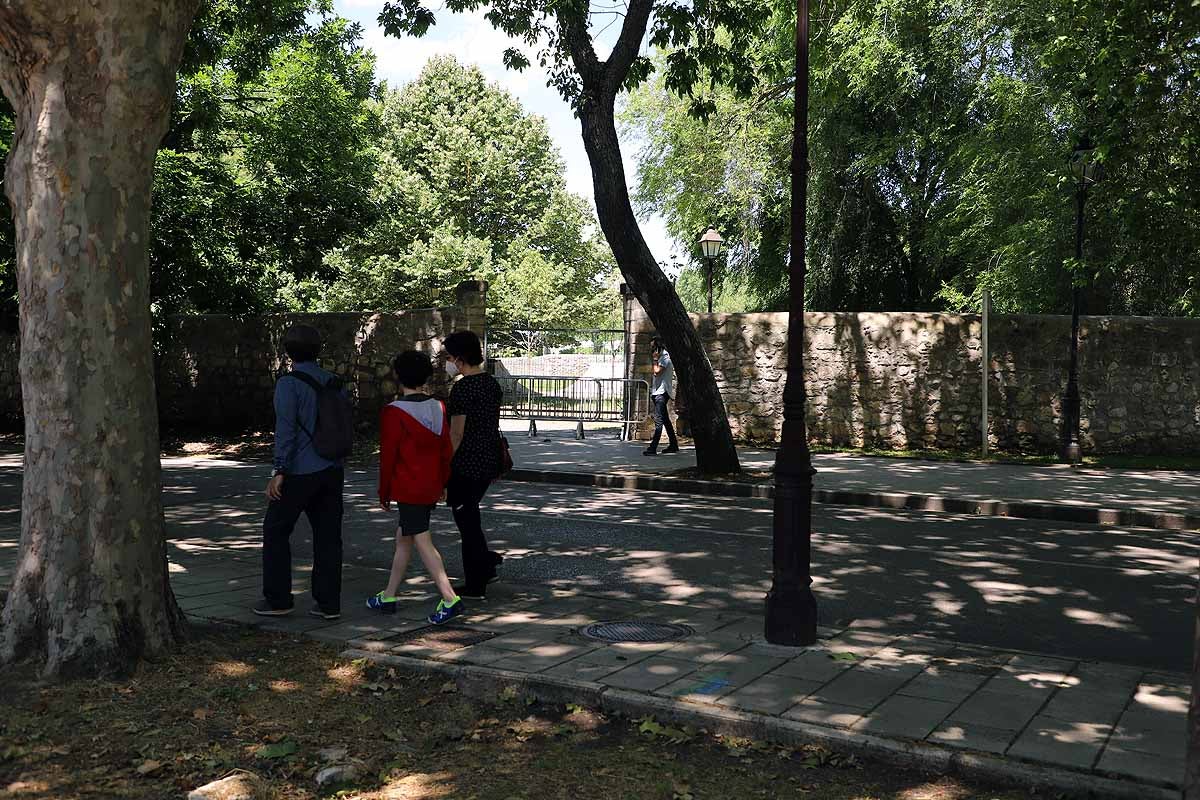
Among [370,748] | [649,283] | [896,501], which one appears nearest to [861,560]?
[896,501]

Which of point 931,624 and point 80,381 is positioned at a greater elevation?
point 80,381

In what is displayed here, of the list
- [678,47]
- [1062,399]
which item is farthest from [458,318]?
[1062,399]

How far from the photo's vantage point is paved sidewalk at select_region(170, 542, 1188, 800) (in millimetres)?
4242

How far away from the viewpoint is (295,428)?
20.7 ft

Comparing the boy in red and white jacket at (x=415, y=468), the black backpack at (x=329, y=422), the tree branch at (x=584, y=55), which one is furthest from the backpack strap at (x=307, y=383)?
the tree branch at (x=584, y=55)

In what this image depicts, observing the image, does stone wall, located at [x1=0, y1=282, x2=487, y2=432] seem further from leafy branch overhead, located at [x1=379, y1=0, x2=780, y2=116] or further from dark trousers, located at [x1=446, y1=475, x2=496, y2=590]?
dark trousers, located at [x1=446, y1=475, x2=496, y2=590]

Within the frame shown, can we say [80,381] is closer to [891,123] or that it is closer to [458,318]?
[458,318]

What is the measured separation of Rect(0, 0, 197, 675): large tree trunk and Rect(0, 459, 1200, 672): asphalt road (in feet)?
9.63

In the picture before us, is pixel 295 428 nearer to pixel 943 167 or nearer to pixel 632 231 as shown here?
pixel 632 231

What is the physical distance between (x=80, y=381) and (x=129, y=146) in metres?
1.16

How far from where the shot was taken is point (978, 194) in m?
27.6

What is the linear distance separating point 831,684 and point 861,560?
391cm

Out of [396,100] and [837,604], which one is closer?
[837,604]

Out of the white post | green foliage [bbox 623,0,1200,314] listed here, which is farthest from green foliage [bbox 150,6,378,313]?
the white post
